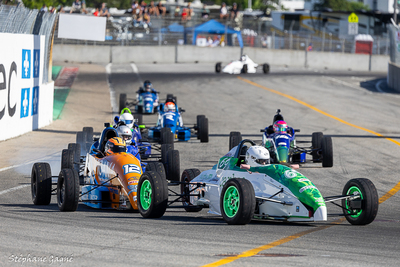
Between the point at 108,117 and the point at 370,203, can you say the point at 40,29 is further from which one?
the point at 370,203

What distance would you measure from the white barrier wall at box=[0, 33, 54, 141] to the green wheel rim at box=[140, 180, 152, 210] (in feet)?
31.7

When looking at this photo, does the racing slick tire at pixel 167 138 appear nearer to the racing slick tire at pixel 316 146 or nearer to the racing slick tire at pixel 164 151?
the racing slick tire at pixel 164 151

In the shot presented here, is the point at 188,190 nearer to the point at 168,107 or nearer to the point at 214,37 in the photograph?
the point at 168,107

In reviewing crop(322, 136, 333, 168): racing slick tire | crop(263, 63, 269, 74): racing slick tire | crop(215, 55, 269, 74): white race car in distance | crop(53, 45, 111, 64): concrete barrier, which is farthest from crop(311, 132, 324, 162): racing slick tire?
crop(53, 45, 111, 64): concrete barrier

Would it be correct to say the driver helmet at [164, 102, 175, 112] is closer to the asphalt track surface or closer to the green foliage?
the asphalt track surface

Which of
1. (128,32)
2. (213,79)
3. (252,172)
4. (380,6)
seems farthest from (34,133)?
(380,6)

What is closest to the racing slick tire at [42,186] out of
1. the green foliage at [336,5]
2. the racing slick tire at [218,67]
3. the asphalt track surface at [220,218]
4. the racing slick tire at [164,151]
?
the asphalt track surface at [220,218]

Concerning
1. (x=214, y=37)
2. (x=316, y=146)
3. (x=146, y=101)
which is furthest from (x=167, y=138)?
(x=214, y=37)

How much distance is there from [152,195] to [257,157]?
5.83ft

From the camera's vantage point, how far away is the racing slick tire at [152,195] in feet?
32.1

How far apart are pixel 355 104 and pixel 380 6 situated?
7772 centimetres

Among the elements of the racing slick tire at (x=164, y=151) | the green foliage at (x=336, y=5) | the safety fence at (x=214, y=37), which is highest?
the green foliage at (x=336, y=5)

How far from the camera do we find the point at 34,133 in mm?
21484

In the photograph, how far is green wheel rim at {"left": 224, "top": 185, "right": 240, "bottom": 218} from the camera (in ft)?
30.9
